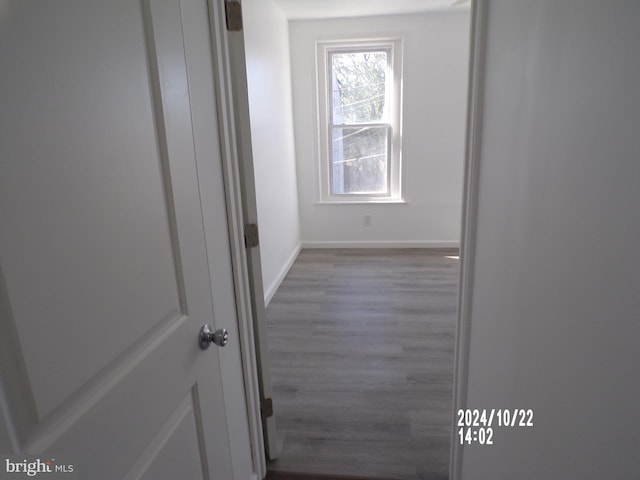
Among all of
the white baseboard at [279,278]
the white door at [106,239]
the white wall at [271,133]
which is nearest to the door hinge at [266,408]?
the white door at [106,239]

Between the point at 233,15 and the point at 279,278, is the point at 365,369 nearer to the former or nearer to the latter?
the point at 279,278

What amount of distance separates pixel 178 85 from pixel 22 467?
758 millimetres

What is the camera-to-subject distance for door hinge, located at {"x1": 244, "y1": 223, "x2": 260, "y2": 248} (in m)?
1.37

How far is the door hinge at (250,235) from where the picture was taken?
4.50 ft

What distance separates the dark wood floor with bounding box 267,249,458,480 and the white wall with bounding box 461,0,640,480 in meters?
0.72

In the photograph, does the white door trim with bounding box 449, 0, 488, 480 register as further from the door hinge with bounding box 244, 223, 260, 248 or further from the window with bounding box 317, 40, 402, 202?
the window with bounding box 317, 40, 402, 202

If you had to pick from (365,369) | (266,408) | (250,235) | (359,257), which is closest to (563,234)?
(250,235)

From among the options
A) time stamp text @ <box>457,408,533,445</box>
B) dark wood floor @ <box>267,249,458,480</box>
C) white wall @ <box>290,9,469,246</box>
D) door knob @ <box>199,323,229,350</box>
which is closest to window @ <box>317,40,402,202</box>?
white wall @ <box>290,9,469,246</box>

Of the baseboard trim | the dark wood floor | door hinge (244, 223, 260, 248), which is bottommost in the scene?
the baseboard trim

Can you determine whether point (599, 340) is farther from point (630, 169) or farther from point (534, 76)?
point (534, 76)

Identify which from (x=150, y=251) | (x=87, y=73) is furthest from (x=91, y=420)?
(x=87, y=73)

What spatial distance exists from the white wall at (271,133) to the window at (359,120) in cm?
44

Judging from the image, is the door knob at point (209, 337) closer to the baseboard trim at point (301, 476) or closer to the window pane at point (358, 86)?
the baseboard trim at point (301, 476)

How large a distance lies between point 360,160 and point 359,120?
1.47 ft
